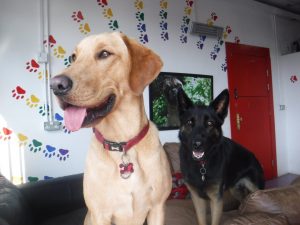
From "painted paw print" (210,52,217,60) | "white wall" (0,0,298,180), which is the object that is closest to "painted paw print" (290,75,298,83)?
"painted paw print" (210,52,217,60)

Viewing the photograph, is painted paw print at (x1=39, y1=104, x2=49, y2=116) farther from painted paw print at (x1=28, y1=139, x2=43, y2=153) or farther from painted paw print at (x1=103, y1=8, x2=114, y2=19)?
painted paw print at (x1=103, y1=8, x2=114, y2=19)

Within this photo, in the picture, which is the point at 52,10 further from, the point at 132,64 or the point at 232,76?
the point at 232,76

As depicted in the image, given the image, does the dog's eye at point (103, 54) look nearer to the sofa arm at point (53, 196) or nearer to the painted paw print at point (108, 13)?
the sofa arm at point (53, 196)

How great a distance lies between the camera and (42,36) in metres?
2.67

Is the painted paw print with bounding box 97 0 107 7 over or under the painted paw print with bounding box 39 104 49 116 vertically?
over

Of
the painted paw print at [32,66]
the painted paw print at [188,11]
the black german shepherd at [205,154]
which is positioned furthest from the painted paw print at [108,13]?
the black german shepherd at [205,154]

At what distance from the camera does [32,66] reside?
2.63m

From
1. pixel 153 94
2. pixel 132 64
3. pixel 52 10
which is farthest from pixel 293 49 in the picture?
pixel 132 64

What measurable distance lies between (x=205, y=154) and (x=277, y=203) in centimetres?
83

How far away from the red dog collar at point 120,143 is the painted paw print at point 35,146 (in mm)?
1516

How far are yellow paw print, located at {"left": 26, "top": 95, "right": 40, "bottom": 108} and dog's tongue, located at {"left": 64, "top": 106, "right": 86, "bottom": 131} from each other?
1717 millimetres

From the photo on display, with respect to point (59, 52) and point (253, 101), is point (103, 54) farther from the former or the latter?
point (253, 101)

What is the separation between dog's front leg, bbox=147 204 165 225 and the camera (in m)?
1.35

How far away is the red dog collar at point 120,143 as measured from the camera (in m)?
1.28
